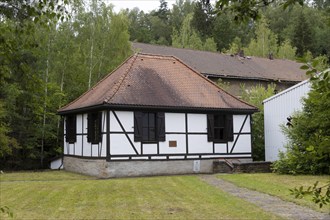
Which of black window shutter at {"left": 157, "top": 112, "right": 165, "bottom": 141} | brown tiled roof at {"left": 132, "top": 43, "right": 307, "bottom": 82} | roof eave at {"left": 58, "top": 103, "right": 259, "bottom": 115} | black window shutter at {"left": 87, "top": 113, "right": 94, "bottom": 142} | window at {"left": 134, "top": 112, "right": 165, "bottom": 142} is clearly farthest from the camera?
brown tiled roof at {"left": 132, "top": 43, "right": 307, "bottom": 82}

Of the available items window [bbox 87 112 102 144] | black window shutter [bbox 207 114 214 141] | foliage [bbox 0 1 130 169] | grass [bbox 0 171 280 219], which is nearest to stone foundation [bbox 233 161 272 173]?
black window shutter [bbox 207 114 214 141]

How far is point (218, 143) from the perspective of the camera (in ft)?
65.8

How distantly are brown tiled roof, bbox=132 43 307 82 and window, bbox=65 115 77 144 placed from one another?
36.8ft

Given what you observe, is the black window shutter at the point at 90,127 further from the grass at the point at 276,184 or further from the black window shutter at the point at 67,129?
the grass at the point at 276,184

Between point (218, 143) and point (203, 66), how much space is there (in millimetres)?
13757

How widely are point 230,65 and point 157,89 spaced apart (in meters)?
16.3

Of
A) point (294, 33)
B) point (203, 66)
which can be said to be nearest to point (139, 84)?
point (203, 66)

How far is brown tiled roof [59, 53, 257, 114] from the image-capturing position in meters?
18.4

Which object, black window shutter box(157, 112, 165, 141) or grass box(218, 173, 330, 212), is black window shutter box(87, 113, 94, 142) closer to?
black window shutter box(157, 112, 165, 141)

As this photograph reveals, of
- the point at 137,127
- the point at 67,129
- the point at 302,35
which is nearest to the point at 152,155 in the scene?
the point at 137,127

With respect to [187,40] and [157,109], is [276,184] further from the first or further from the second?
[187,40]

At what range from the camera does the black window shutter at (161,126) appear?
61.1 feet

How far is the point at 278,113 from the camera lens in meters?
20.7

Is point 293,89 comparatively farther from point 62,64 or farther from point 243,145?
point 62,64
